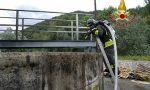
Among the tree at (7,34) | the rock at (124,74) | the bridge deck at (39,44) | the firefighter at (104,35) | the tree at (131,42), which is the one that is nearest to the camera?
the firefighter at (104,35)

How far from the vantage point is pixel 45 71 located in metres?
5.77

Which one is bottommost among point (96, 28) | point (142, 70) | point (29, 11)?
point (142, 70)

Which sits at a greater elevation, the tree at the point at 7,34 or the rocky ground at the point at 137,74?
the tree at the point at 7,34

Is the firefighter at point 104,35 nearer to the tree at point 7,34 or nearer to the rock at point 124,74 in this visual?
the tree at point 7,34

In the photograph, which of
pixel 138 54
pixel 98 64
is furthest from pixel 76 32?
pixel 138 54

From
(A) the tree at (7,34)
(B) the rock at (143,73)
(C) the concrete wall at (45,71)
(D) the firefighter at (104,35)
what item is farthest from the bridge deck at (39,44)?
(B) the rock at (143,73)

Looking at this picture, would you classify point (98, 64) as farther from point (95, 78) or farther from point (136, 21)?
point (136, 21)

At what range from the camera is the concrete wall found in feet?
17.5

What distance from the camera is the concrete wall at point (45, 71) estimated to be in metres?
5.35

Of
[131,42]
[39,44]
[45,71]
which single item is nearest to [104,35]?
[45,71]

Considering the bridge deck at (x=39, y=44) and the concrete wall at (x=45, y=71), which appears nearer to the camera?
the concrete wall at (x=45, y=71)

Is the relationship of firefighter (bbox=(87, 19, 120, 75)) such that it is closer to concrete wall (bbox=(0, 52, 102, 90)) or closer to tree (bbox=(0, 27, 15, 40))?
concrete wall (bbox=(0, 52, 102, 90))

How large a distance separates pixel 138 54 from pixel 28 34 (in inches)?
869

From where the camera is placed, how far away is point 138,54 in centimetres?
3566
